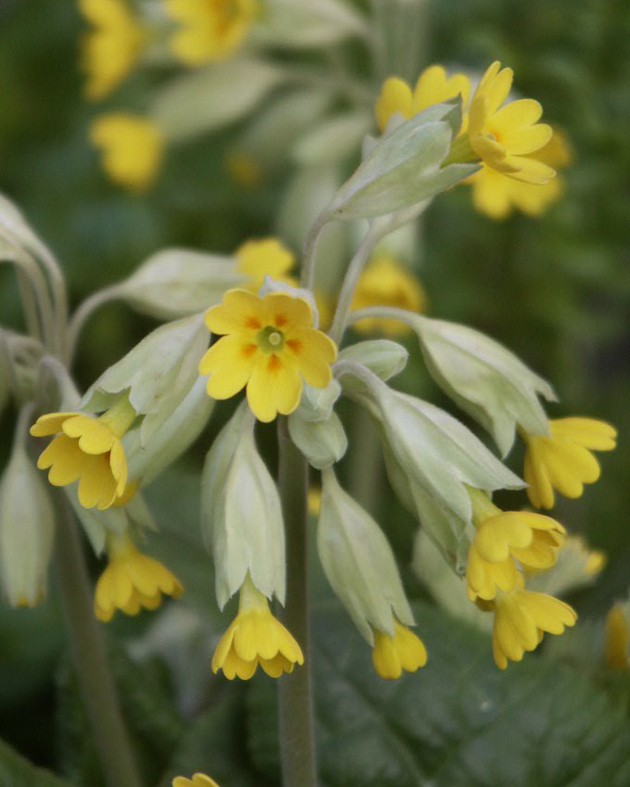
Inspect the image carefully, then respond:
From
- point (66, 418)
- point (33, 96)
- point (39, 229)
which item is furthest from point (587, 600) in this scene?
point (33, 96)

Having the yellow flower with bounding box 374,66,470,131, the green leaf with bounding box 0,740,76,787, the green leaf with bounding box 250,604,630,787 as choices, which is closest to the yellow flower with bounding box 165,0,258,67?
the yellow flower with bounding box 374,66,470,131

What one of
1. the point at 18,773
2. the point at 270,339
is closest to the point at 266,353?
the point at 270,339

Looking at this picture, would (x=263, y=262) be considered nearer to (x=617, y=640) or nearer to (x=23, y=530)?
(x=23, y=530)

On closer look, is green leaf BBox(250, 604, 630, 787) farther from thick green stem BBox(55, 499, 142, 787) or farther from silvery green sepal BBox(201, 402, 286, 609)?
silvery green sepal BBox(201, 402, 286, 609)

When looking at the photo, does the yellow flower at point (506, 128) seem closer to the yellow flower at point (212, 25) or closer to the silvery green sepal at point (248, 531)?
the silvery green sepal at point (248, 531)

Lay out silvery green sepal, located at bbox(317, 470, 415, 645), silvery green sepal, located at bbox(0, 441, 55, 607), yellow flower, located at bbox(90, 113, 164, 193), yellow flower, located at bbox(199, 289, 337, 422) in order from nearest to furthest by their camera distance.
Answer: yellow flower, located at bbox(199, 289, 337, 422) → silvery green sepal, located at bbox(317, 470, 415, 645) → silvery green sepal, located at bbox(0, 441, 55, 607) → yellow flower, located at bbox(90, 113, 164, 193)

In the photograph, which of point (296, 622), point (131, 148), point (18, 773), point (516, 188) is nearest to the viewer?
point (296, 622)

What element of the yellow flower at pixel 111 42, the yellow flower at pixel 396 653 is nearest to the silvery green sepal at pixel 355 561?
the yellow flower at pixel 396 653
